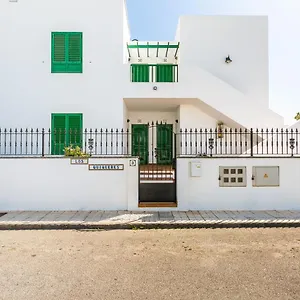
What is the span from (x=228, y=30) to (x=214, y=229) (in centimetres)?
1099

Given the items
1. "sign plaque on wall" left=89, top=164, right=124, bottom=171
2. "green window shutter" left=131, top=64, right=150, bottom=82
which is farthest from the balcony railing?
"sign plaque on wall" left=89, top=164, right=124, bottom=171

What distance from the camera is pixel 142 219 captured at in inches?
289

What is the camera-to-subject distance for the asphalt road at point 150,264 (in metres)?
3.77

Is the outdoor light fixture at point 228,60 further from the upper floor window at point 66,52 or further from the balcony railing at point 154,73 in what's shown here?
the upper floor window at point 66,52

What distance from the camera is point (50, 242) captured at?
582cm

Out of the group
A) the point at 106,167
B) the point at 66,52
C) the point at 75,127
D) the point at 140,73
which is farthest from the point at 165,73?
the point at 106,167

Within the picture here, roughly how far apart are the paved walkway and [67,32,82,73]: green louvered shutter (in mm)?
6703

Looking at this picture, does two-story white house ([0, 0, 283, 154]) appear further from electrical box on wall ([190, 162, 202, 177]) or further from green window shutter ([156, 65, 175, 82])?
electrical box on wall ([190, 162, 202, 177])

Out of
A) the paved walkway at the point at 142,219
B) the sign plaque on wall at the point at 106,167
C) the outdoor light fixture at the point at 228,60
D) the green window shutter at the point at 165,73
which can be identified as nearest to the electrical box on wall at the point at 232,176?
the paved walkway at the point at 142,219

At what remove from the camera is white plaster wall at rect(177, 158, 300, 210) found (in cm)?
830

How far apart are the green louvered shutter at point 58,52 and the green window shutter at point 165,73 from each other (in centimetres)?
399

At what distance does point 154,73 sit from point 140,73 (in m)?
0.60

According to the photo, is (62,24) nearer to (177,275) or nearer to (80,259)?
(80,259)

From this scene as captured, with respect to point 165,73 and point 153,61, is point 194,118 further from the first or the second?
point 153,61
